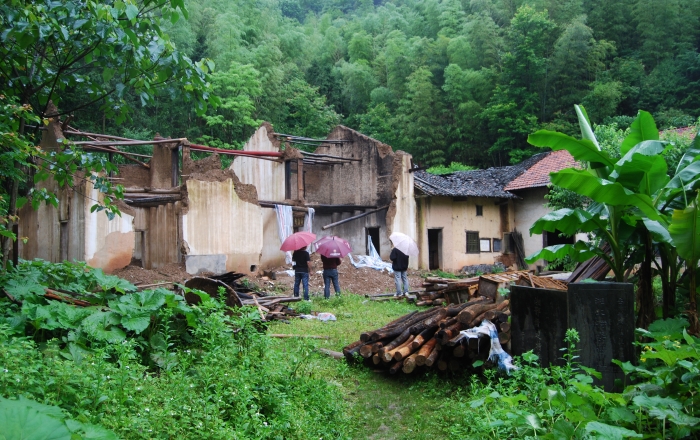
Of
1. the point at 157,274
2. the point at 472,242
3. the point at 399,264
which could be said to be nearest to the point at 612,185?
the point at 399,264

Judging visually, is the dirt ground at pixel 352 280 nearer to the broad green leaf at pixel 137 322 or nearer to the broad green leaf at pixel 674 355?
the broad green leaf at pixel 137 322

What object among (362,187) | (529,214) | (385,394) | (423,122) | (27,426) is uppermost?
(423,122)

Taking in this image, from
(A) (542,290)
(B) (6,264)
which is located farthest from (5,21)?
(A) (542,290)

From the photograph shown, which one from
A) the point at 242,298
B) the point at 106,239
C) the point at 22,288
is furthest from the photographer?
the point at 106,239

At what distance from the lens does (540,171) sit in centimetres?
2405

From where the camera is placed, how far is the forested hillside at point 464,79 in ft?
99.8

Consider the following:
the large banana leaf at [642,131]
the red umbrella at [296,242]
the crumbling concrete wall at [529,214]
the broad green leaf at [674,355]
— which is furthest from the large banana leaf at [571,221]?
the crumbling concrete wall at [529,214]

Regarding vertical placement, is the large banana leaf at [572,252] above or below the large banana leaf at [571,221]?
below

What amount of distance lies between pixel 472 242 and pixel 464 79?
13.8m

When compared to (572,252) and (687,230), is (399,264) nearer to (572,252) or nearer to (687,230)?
(572,252)

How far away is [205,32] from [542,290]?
36.9 meters

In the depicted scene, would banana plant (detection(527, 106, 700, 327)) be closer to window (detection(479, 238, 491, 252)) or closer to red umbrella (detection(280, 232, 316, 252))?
red umbrella (detection(280, 232, 316, 252))

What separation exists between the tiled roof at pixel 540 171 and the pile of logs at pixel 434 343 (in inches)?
665

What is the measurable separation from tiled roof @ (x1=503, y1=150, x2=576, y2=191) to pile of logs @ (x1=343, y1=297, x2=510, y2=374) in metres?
16.9
